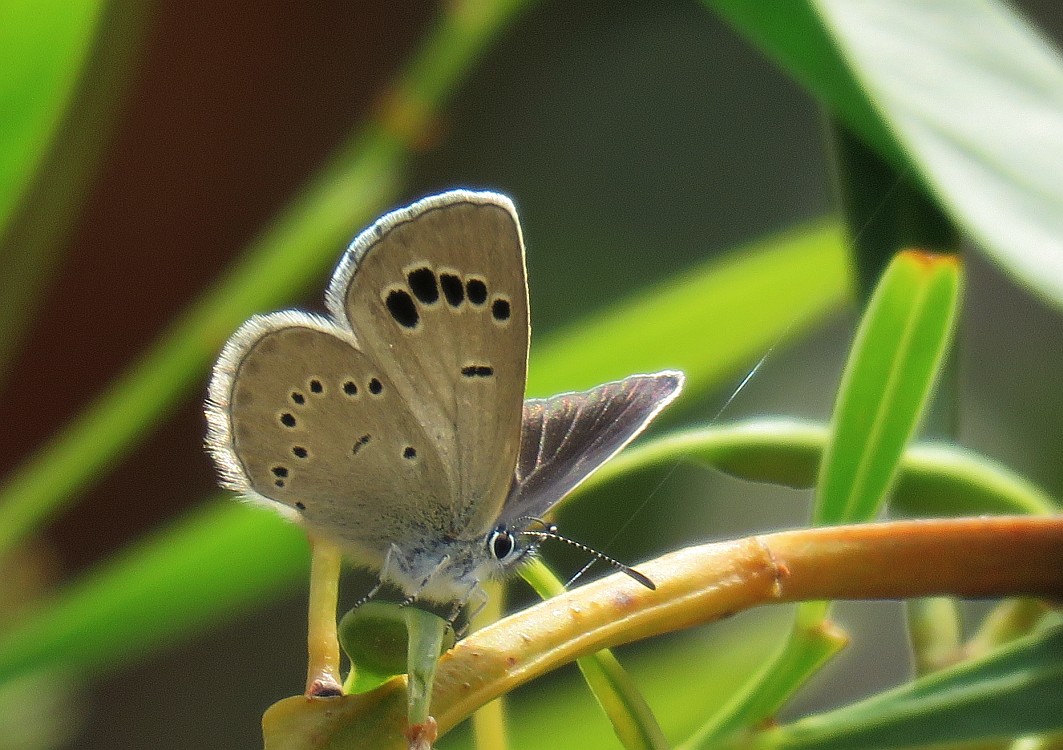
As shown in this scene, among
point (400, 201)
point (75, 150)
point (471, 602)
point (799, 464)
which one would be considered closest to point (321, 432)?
point (471, 602)

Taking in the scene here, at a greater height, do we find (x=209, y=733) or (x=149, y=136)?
(x=149, y=136)

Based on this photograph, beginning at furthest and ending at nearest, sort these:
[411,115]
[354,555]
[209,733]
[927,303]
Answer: [209,733] → [411,115] → [354,555] → [927,303]

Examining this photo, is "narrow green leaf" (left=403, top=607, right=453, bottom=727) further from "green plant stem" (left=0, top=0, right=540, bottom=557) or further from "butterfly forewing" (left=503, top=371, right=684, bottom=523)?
"green plant stem" (left=0, top=0, right=540, bottom=557)

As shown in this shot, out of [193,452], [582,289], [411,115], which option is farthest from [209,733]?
[411,115]

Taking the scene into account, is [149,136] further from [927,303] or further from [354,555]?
[927,303]

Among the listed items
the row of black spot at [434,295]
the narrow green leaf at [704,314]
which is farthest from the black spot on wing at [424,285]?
the narrow green leaf at [704,314]

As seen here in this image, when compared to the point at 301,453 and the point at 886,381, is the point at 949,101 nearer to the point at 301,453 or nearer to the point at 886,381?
the point at 886,381

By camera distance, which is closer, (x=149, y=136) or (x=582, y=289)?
(x=582, y=289)
